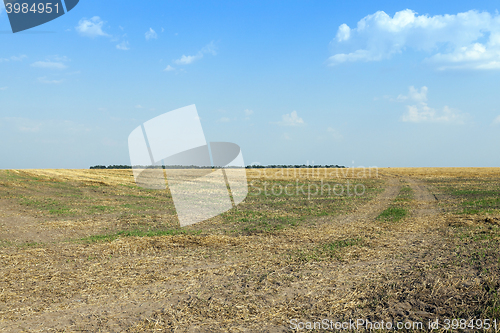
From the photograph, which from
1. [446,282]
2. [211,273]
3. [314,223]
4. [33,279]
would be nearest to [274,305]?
[211,273]

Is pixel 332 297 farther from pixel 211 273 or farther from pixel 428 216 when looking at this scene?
pixel 428 216

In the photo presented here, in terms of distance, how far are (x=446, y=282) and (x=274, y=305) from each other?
3657 millimetres

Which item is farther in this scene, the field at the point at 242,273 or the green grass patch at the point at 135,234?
the green grass patch at the point at 135,234

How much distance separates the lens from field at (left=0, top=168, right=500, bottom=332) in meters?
5.52

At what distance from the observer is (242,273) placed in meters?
7.80

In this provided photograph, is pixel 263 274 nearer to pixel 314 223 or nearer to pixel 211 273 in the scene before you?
pixel 211 273

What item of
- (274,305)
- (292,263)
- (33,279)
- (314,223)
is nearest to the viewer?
(274,305)

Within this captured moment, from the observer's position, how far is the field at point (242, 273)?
5.52 m

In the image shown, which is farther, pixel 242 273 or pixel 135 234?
pixel 135 234

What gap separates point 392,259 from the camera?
344 inches

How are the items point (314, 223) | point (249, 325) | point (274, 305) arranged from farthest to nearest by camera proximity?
1. point (314, 223)
2. point (274, 305)
3. point (249, 325)

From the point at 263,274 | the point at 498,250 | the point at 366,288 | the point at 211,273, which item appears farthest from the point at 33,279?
the point at 498,250

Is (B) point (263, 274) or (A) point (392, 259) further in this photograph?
(A) point (392, 259)

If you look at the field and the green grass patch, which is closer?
the field
